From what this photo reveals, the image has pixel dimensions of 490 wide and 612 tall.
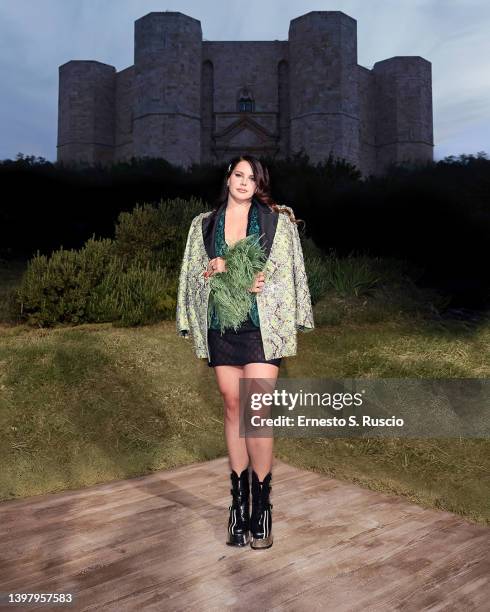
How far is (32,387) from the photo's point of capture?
5328 millimetres

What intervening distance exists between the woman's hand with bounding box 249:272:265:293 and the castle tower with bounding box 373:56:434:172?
35080mm

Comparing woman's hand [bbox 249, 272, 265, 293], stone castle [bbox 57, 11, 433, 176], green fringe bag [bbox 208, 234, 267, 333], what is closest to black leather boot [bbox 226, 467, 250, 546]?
green fringe bag [bbox 208, 234, 267, 333]

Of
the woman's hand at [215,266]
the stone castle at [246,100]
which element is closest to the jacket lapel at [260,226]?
the woman's hand at [215,266]

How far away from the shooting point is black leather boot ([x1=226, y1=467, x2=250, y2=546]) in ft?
8.93

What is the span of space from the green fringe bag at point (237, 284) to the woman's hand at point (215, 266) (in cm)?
3

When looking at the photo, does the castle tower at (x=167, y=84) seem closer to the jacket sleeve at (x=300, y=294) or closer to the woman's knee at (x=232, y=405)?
the jacket sleeve at (x=300, y=294)

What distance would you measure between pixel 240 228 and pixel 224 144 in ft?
109

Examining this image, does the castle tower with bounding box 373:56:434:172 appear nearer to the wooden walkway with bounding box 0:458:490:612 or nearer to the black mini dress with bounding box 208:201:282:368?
the wooden walkway with bounding box 0:458:490:612

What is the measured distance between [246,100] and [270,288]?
3434 centimetres

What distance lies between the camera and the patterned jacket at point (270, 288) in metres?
2.79

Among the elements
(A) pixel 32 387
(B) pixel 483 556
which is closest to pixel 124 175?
(A) pixel 32 387

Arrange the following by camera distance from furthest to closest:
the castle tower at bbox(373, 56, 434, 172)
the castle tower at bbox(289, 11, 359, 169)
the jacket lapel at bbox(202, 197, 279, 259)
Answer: the castle tower at bbox(373, 56, 434, 172), the castle tower at bbox(289, 11, 359, 169), the jacket lapel at bbox(202, 197, 279, 259)

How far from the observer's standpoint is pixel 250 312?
280cm

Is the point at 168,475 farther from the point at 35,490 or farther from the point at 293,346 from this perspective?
the point at 293,346
